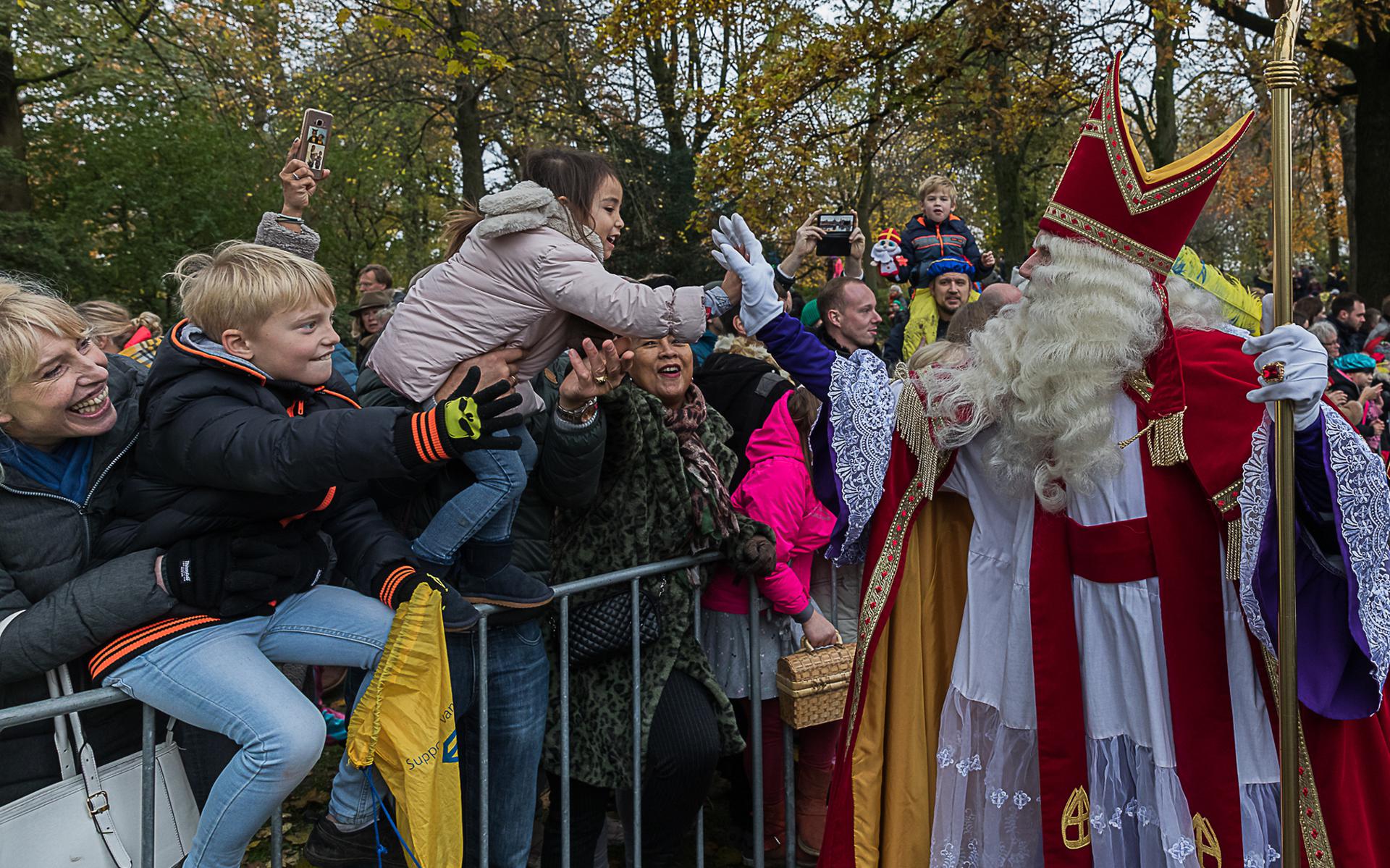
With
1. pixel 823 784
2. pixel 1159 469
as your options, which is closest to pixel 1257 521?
pixel 1159 469

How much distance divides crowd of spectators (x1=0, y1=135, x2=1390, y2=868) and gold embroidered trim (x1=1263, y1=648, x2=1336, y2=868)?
1366 millimetres

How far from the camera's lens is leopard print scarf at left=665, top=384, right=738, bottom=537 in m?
3.08

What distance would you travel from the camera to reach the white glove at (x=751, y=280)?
9.55 feet

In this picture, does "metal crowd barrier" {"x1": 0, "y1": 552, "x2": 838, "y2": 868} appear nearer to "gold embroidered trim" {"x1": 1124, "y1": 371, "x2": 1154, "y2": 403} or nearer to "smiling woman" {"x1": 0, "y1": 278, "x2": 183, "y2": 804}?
"smiling woman" {"x1": 0, "y1": 278, "x2": 183, "y2": 804}

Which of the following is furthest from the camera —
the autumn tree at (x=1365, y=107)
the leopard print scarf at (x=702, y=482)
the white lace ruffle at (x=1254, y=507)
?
the autumn tree at (x=1365, y=107)

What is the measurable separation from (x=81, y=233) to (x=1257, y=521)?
428 inches

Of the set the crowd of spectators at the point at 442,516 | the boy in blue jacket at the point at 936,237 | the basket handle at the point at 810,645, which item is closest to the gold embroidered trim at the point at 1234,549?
the crowd of spectators at the point at 442,516

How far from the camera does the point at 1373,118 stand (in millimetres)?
10258

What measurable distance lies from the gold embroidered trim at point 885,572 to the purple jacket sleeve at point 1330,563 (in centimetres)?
86

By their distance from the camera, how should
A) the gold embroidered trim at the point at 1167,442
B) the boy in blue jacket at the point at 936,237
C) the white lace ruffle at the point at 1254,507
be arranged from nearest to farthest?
the white lace ruffle at the point at 1254,507 → the gold embroidered trim at the point at 1167,442 → the boy in blue jacket at the point at 936,237

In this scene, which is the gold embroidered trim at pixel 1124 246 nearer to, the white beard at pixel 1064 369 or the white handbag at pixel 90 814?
the white beard at pixel 1064 369

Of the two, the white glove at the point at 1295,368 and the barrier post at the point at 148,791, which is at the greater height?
the white glove at the point at 1295,368

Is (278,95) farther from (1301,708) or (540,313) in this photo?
(1301,708)

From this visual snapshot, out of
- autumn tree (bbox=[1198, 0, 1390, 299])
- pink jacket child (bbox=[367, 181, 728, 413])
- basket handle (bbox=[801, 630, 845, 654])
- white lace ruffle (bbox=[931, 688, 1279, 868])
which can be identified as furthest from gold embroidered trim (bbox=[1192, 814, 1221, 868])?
autumn tree (bbox=[1198, 0, 1390, 299])
